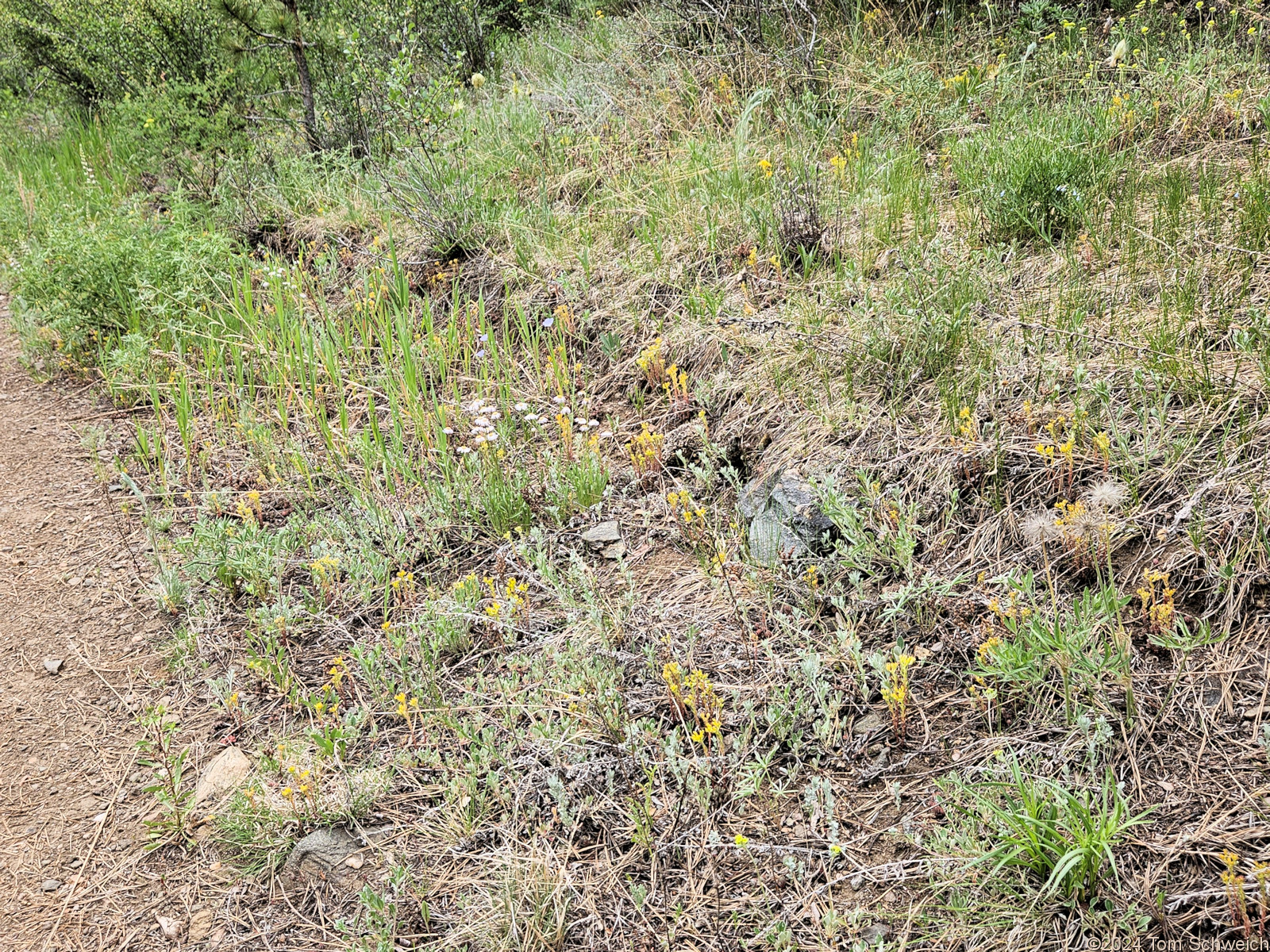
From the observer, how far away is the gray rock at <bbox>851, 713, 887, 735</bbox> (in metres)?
2.44

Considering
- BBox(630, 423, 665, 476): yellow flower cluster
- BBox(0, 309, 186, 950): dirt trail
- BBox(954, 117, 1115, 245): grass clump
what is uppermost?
BBox(954, 117, 1115, 245): grass clump

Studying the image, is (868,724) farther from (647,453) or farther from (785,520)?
(647,453)

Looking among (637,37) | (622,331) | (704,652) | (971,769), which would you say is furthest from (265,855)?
(637,37)

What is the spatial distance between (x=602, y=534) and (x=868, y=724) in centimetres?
127

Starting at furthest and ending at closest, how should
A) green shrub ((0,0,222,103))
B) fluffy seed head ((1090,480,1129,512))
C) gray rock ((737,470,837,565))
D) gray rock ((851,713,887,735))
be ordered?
green shrub ((0,0,222,103)) → gray rock ((737,470,837,565)) → fluffy seed head ((1090,480,1129,512)) → gray rock ((851,713,887,735))

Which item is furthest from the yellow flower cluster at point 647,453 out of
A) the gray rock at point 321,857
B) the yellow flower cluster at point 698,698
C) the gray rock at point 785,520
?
the gray rock at point 321,857

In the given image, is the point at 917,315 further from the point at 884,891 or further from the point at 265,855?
the point at 265,855

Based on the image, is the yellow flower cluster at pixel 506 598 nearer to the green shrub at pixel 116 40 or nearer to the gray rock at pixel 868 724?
the gray rock at pixel 868 724

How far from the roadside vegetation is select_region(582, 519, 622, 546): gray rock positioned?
0.02 m

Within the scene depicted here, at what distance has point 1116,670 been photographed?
2.22 metres

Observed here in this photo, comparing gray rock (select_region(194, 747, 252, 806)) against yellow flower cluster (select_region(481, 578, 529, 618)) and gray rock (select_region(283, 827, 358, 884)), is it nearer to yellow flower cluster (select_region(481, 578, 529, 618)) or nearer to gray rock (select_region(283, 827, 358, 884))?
gray rock (select_region(283, 827, 358, 884))

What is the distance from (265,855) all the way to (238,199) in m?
5.33

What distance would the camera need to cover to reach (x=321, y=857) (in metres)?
2.48

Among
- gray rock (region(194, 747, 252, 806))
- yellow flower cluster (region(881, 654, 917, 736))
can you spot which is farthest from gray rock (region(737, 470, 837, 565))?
gray rock (region(194, 747, 252, 806))
